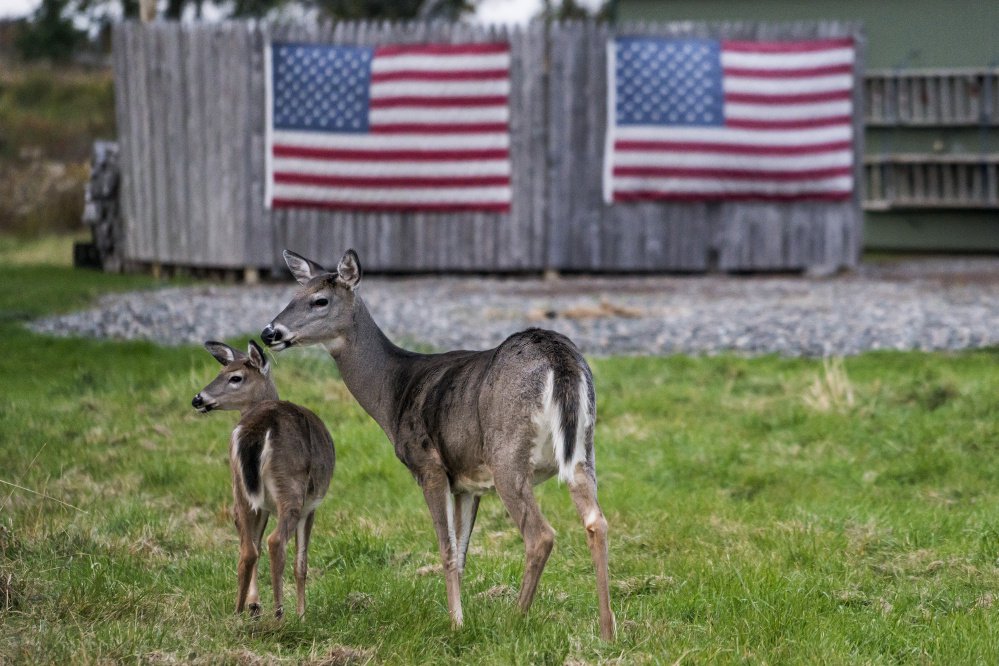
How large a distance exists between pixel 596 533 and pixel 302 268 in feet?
Answer: 5.91

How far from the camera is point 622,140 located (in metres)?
17.1

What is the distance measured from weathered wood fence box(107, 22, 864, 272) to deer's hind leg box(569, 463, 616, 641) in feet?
41.5

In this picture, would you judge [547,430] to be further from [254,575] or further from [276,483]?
[254,575]

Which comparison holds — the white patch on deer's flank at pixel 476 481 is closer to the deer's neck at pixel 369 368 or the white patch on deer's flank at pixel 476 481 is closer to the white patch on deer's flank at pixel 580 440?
the white patch on deer's flank at pixel 580 440

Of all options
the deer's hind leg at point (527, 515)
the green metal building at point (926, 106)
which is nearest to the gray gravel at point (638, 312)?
the green metal building at point (926, 106)

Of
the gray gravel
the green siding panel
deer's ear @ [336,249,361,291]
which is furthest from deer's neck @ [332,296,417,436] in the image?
the green siding panel

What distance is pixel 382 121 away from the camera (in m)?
17.0

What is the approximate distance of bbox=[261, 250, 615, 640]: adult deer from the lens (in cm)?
495

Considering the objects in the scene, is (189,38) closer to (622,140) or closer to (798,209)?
(622,140)

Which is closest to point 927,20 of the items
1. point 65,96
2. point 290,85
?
point 290,85

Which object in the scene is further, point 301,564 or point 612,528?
point 612,528

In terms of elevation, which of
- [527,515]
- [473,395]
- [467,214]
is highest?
[467,214]

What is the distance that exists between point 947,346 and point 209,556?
7158mm

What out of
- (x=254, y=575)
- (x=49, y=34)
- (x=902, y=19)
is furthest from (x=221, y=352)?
(x=49, y=34)
